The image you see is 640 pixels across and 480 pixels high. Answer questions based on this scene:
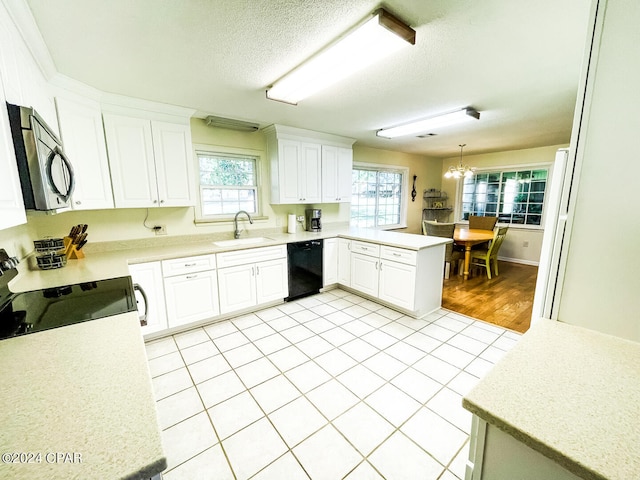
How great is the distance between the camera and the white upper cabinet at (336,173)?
3879 mm

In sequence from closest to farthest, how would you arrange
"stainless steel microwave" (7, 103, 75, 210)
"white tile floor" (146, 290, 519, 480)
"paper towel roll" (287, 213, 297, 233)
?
"stainless steel microwave" (7, 103, 75, 210), "white tile floor" (146, 290, 519, 480), "paper towel roll" (287, 213, 297, 233)

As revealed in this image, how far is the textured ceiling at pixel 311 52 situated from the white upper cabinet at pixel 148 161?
0.92 feet

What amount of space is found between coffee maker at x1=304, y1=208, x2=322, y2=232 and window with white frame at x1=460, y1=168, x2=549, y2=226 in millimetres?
4201

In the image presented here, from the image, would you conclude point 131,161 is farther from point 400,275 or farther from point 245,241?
point 400,275

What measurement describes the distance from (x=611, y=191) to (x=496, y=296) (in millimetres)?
3326

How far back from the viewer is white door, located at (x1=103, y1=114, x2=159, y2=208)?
234 cm

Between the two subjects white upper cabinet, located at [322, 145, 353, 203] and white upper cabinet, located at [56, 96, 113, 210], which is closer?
white upper cabinet, located at [56, 96, 113, 210]

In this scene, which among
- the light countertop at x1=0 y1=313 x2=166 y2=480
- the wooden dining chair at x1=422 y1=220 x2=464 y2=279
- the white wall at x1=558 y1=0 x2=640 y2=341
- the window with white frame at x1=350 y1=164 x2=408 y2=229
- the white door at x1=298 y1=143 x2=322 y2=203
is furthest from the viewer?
the window with white frame at x1=350 y1=164 x2=408 y2=229

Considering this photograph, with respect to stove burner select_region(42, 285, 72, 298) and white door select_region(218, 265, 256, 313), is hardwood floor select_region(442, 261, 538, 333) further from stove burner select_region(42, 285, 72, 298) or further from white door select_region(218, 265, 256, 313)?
stove burner select_region(42, 285, 72, 298)

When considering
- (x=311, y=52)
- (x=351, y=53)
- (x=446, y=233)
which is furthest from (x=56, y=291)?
(x=446, y=233)

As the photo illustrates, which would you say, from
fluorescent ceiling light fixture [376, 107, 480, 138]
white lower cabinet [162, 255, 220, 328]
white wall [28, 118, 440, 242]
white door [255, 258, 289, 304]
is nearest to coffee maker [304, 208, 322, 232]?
white wall [28, 118, 440, 242]

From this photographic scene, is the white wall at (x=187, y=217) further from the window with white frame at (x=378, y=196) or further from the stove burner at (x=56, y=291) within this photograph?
the stove burner at (x=56, y=291)

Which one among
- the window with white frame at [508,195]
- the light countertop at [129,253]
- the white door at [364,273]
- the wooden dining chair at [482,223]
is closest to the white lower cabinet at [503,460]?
the light countertop at [129,253]

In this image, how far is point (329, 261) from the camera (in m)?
3.69
